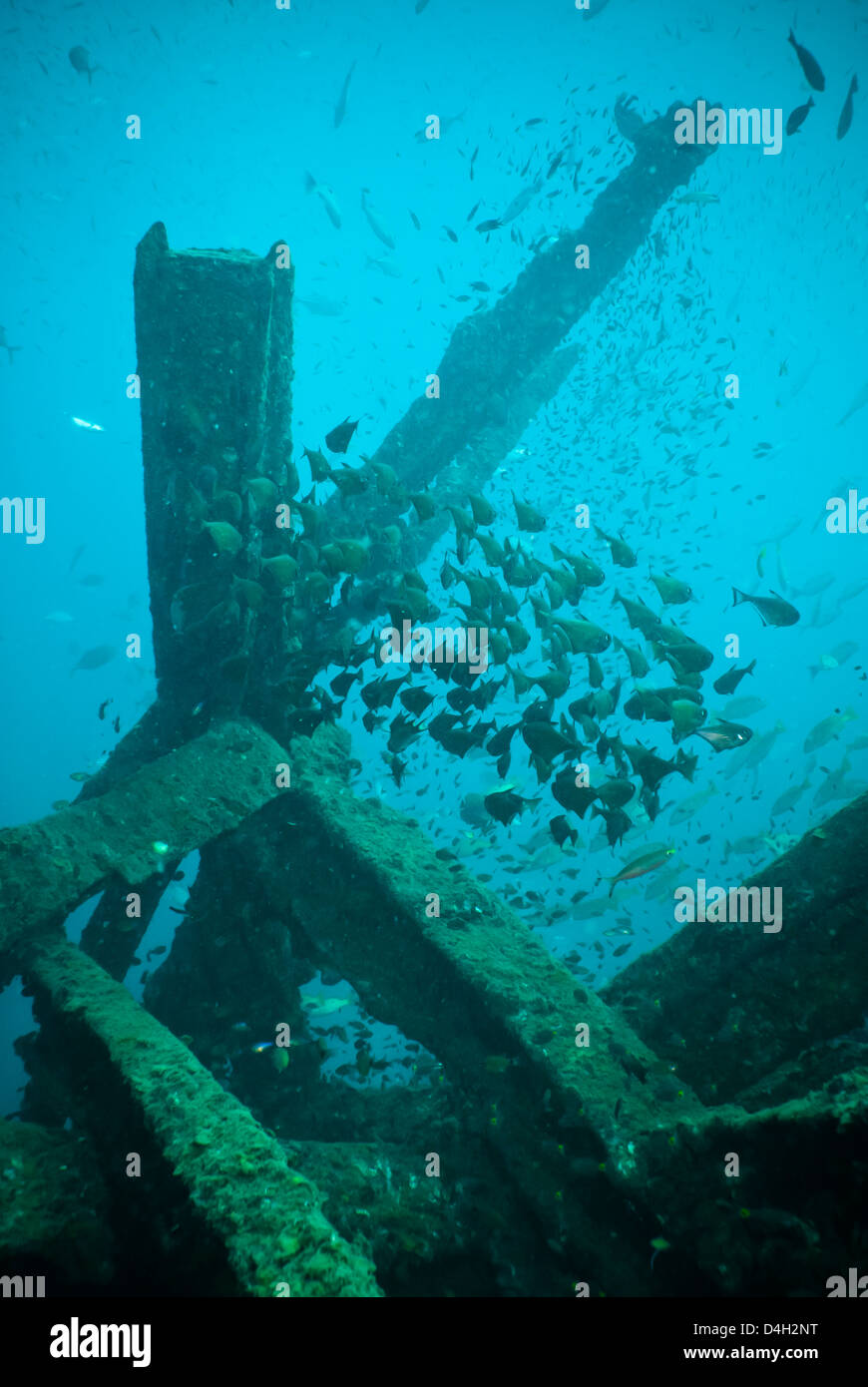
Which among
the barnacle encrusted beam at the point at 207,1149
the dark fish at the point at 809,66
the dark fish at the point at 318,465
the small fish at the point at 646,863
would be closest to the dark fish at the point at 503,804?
the small fish at the point at 646,863

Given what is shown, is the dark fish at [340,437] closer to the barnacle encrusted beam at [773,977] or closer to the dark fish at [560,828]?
the dark fish at [560,828]

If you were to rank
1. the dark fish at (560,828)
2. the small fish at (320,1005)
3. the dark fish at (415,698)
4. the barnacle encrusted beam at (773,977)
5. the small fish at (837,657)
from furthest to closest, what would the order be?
the small fish at (837,657)
the small fish at (320,1005)
the dark fish at (415,698)
the dark fish at (560,828)
the barnacle encrusted beam at (773,977)

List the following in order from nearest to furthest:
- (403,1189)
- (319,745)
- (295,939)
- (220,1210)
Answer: (220,1210) < (403,1189) < (295,939) < (319,745)

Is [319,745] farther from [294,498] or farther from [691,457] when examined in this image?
[691,457]

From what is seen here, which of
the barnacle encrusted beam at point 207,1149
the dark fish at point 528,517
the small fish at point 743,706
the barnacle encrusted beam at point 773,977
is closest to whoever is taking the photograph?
the barnacle encrusted beam at point 207,1149

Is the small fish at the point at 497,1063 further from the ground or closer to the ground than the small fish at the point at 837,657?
closer to the ground

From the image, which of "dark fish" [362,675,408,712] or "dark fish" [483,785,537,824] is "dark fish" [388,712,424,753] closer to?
"dark fish" [362,675,408,712]

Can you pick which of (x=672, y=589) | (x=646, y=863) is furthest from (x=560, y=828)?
(x=672, y=589)

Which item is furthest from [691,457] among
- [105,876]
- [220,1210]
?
[220,1210]

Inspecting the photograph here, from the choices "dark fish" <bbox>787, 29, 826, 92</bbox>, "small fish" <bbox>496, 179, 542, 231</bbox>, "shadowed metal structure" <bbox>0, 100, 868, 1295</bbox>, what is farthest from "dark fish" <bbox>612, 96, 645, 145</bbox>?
"shadowed metal structure" <bbox>0, 100, 868, 1295</bbox>

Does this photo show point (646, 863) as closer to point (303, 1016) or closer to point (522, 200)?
point (303, 1016)

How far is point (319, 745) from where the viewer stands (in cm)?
654
